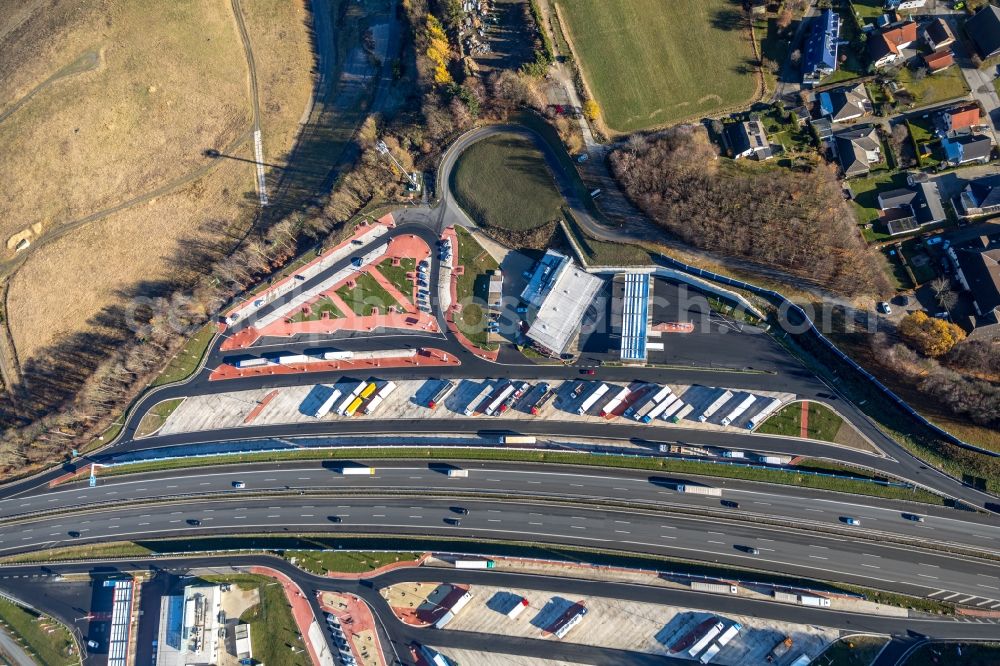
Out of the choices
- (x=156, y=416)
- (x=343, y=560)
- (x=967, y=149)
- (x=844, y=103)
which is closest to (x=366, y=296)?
(x=156, y=416)

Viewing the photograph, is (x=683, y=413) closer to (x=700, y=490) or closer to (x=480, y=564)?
(x=700, y=490)

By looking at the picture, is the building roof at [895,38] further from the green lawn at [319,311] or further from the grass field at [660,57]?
the green lawn at [319,311]

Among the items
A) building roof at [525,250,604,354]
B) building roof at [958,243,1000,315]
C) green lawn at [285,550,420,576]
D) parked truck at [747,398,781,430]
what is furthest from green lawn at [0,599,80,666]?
building roof at [958,243,1000,315]

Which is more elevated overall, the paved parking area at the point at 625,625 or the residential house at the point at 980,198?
the residential house at the point at 980,198

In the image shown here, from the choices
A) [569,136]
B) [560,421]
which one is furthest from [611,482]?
[569,136]

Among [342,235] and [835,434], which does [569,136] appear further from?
[835,434]

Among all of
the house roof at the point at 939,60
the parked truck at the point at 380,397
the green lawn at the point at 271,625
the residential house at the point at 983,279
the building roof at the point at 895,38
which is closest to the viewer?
the residential house at the point at 983,279

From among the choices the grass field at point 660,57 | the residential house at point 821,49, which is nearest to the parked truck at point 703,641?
the grass field at point 660,57
